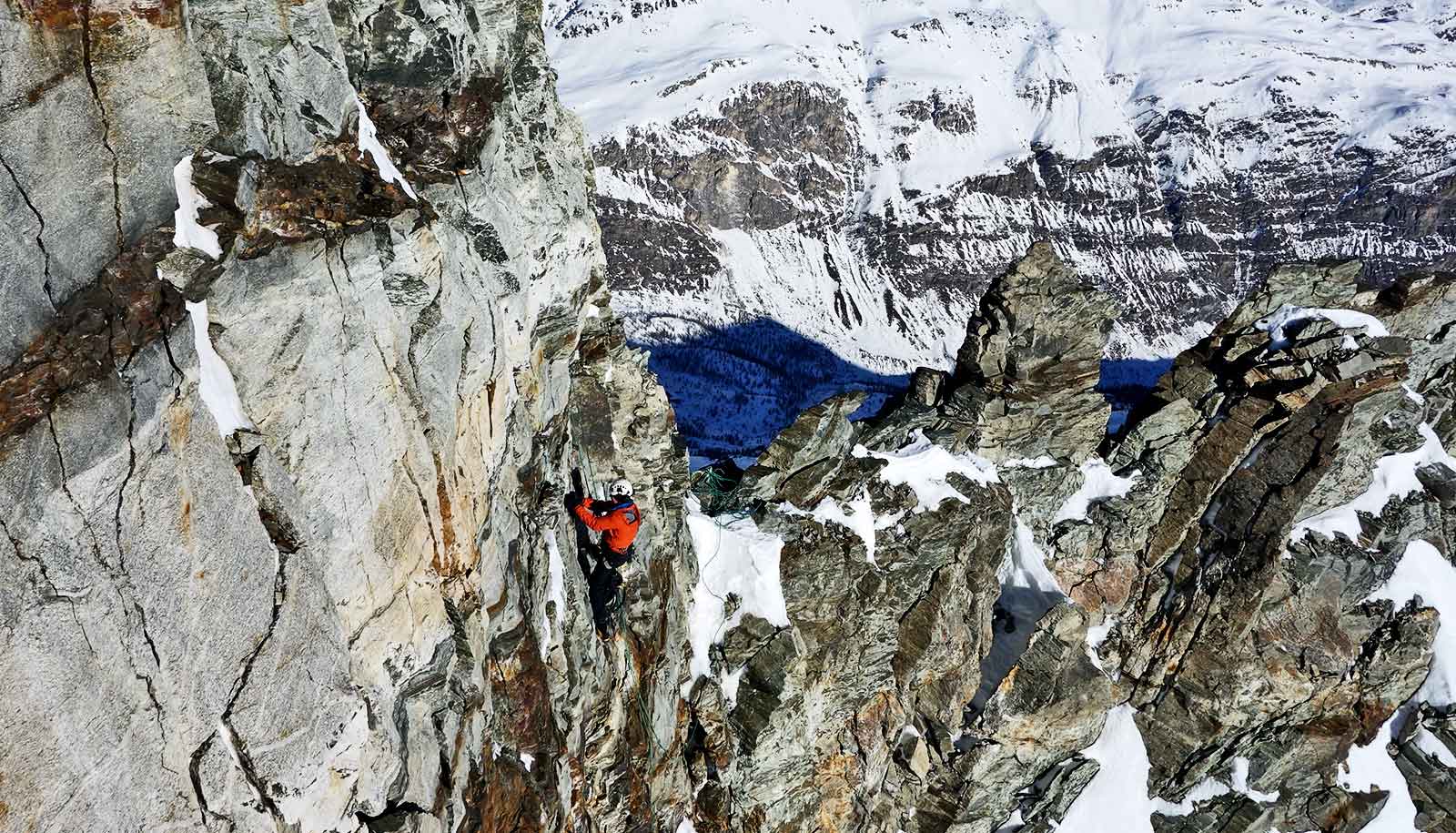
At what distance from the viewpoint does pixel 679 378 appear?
181m

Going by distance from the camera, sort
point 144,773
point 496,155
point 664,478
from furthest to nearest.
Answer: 1. point 664,478
2. point 496,155
3. point 144,773

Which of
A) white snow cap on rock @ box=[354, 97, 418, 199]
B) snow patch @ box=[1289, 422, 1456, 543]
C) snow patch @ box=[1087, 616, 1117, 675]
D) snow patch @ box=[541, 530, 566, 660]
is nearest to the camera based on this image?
white snow cap on rock @ box=[354, 97, 418, 199]

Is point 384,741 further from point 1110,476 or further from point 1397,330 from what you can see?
point 1397,330

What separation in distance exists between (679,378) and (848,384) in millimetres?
39968

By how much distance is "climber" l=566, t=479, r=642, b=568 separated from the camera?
18.6 m

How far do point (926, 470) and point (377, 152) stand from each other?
23.3 metres

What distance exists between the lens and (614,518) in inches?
734

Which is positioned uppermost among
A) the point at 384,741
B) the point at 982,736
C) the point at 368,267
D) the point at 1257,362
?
the point at 368,267

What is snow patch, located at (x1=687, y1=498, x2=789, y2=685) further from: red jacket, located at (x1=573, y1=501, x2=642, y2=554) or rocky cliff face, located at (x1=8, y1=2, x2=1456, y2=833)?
red jacket, located at (x1=573, y1=501, x2=642, y2=554)

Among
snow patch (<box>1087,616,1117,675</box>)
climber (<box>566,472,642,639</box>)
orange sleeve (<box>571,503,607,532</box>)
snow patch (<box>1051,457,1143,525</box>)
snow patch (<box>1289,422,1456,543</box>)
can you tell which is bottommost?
snow patch (<box>1087,616,1117,675</box>)

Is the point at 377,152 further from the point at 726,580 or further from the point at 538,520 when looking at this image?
the point at 726,580

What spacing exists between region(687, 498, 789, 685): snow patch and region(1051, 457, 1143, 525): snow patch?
15.3 m

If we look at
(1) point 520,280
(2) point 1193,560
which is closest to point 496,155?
(1) point 520,280

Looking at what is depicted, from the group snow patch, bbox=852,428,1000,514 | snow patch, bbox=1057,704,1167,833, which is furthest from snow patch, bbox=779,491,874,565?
snow patch, bbox=1057,704,1167,833
